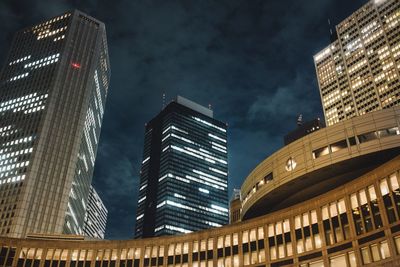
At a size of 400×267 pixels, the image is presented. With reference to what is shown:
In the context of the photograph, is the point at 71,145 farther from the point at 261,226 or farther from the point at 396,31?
the point at 396,31

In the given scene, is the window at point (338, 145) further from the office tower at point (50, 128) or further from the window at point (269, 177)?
the office tower at point (50, 128)

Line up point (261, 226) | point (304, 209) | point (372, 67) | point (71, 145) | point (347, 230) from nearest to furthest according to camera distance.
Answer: point (347, 230) < point (304, 209) < point (261, 226) < point (71, 145) < point (372, 67)

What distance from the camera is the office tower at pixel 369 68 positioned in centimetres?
17162

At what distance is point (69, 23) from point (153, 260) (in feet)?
471

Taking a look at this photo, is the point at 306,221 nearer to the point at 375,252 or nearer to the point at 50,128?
the point at 375,252

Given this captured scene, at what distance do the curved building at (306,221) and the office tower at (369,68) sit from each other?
363 feet

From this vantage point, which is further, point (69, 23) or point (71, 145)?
point (69, 23)

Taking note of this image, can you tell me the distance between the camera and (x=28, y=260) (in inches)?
3408

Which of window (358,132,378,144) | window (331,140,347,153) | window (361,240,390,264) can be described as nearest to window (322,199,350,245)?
window (361,240,390,264)

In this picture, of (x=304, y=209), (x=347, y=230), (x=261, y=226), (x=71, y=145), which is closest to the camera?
(x=347, y=230)

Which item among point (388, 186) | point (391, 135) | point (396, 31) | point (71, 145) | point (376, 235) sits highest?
point (396, 31)

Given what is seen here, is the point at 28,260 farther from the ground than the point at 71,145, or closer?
closer

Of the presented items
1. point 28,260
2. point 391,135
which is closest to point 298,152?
point 391,135

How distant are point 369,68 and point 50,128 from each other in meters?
137
